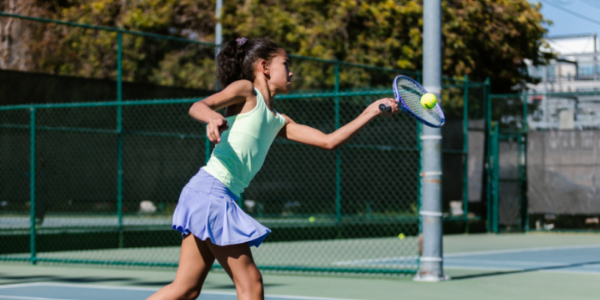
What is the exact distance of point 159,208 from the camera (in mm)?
12359

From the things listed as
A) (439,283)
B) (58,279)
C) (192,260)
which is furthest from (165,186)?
(192,260)

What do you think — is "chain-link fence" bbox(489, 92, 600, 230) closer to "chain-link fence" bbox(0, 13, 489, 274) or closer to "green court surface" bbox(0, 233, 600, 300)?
"chain-link fence" bbox(0, 13, 489, 274)

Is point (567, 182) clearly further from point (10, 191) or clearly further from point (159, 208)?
point (10, 191)

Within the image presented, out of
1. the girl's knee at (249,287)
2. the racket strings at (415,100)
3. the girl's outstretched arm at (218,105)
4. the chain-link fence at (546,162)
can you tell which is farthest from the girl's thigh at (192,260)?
the chain-link fence at (546,162)

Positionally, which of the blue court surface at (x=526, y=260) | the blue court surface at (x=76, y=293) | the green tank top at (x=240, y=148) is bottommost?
the blue court surface at (x=526, y=260)

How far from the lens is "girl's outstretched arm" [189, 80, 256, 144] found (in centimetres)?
263

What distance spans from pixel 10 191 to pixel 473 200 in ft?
25.9

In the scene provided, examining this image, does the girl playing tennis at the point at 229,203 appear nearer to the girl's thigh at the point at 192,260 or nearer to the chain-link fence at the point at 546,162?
the girl's thigh at the point at 192,260

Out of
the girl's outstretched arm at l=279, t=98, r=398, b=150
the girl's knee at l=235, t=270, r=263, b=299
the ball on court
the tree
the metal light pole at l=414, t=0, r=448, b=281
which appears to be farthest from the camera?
the tree

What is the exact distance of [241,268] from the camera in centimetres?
296

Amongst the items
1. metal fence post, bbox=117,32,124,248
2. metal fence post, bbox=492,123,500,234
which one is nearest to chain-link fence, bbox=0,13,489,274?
metal fence post, bbox=117,32,124,248

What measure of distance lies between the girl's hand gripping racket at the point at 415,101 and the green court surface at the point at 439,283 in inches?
94.1

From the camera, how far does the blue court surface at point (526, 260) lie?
27.2ft

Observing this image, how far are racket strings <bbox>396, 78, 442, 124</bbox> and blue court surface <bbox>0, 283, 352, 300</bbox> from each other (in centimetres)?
237
